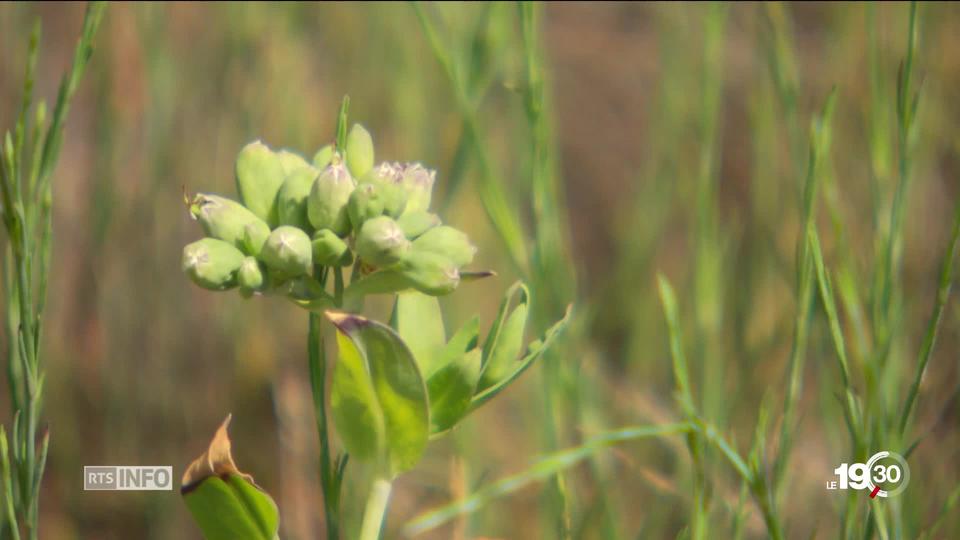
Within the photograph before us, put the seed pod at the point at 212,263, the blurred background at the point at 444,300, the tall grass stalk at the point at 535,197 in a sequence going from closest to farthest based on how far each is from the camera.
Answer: the seed pod at the point at 212,263
the tall grass stalk at the point at 535,197
the blurred background at the point at 444,300

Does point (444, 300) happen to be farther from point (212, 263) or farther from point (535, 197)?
point (212, 263)

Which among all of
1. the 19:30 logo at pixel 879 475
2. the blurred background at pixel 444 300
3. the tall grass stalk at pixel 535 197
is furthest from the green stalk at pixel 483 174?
the 19:30 logo at pixel 879 475

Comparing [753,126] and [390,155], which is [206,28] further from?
[753,126]

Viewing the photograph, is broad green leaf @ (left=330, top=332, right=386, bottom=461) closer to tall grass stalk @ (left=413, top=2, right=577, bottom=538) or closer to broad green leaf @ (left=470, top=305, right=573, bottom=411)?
broad green leaf @ (left=470, top=305, right=573, bottom=411)

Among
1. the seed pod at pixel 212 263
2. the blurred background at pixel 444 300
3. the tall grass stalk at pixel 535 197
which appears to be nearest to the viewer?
the seed pod at pixel 212 263

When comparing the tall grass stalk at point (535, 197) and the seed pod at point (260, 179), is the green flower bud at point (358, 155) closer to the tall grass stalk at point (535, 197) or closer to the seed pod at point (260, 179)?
the seed pod at point (260, 179)

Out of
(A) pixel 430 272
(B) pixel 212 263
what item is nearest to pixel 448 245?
(A) pixel 430 272

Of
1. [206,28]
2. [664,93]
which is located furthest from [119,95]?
[664,93]

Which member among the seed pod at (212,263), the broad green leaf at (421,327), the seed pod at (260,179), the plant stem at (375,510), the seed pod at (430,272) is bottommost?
the plant stem at (375,510)
